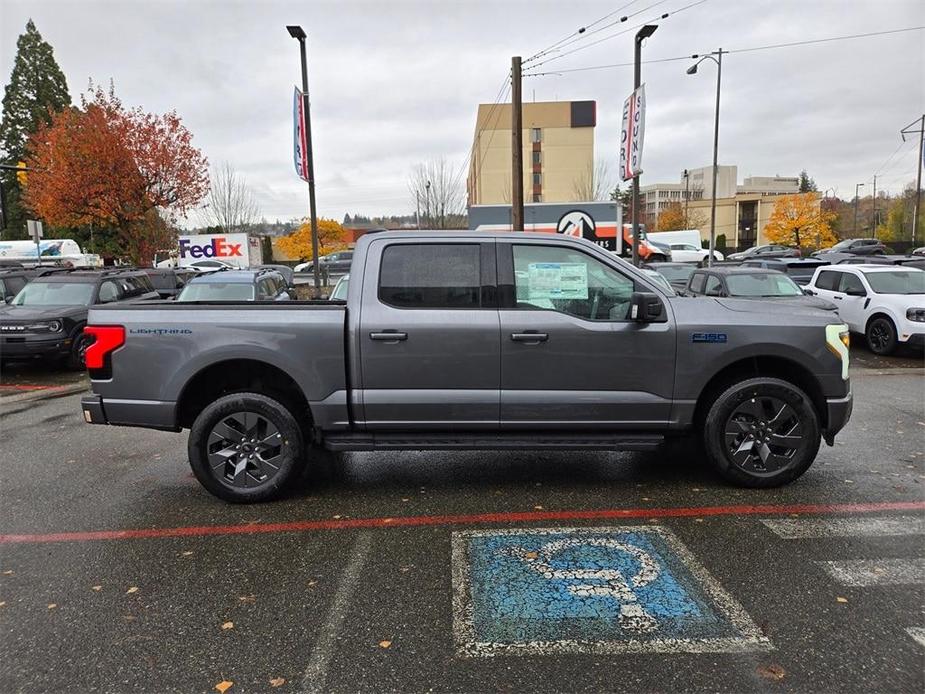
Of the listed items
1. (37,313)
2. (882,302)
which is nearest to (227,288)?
(37,313)

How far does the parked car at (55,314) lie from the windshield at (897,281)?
45.4 feet

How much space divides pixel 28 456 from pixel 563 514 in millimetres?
5245

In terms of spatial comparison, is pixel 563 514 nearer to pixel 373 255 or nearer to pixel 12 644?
pixel 373 255

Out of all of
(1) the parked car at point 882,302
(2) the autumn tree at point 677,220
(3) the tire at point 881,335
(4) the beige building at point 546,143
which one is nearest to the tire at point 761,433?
(1) the parked car at point 882,302

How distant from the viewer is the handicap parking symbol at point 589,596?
2.81 m

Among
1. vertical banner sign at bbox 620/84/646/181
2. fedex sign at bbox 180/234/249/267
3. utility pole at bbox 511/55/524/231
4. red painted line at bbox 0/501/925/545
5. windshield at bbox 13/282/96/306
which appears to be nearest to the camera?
red painted line at bbox 0/501/925/545

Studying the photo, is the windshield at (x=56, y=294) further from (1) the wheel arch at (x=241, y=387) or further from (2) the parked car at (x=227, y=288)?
(1) the wheel arch at (x=241, y=387)

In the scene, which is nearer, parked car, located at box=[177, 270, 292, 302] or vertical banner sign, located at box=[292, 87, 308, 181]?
parked car, located at box=[177, 270, 292, 302]

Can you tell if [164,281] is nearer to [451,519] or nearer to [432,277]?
[432,277]

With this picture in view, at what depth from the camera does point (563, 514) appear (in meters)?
4.27

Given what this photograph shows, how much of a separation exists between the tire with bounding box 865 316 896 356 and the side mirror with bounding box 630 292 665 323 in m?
9.18

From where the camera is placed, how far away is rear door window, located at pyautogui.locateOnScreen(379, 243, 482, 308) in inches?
177

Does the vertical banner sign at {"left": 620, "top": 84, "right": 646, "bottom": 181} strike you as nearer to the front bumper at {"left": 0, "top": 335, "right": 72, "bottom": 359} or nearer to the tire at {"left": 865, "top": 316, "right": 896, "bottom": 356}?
the tire at {"left": 865, "top": 316, "right": 896, "bottom": 356}

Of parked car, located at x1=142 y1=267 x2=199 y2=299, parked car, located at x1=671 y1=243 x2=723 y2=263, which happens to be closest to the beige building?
parked car, located at x1=671 y1=243 x2=723 y2=263
